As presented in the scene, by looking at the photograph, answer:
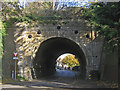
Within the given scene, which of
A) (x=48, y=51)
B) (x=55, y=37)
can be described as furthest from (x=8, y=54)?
(x=48, y=51)

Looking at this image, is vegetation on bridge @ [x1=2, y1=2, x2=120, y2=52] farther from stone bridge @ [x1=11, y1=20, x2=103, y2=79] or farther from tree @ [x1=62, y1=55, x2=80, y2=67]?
tree @ [x1=62, y1=55, x2=80, y2=67]

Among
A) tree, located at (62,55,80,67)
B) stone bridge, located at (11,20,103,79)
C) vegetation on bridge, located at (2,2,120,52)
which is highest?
vegetation on bridge, located at (2,2,120,52)

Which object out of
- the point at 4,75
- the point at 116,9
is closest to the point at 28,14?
the point at 4,75

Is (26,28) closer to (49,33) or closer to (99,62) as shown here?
(49,33)

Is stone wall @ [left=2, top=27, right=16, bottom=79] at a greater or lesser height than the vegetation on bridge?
lesser

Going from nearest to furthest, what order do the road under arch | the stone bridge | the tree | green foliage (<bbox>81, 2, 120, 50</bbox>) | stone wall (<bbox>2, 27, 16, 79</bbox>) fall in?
green foliage (<bbox>81, 2, 120, 50</bbox>) < the stone bridge < stone wall (<bbox>2, 27, 16, 79</bbox>) < the road under arch < the tree

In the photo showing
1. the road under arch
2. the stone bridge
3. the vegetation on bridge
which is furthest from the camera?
the road under arch

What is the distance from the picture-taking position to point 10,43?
647 inches

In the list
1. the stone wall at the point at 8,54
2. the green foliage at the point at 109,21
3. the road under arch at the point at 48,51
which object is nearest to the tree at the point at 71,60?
the road under arch at the point at 48,51

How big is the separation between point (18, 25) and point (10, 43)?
6.88 ft

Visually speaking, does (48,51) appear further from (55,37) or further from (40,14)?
(55,37)

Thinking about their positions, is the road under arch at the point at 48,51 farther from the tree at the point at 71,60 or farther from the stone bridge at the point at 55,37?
the tree at the point at 71,60

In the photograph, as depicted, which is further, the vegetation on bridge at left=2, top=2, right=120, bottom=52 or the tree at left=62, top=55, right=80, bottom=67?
the tree at left=62, top=55, right=80, bottom=67

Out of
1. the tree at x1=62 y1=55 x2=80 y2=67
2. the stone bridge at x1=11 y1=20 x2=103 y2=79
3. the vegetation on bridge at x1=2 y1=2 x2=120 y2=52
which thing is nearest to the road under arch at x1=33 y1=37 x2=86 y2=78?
the stone bridge at x1=11 y1=20 x2=103 y2=79
